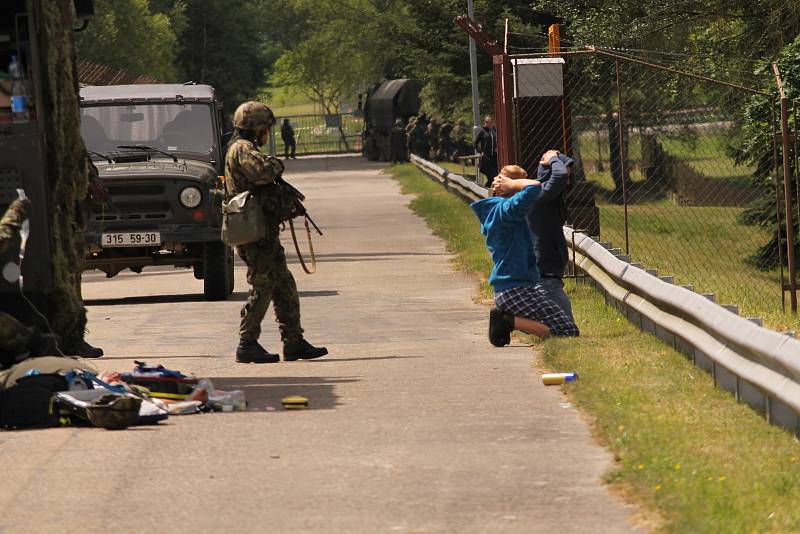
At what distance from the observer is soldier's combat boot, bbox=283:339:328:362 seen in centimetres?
1217

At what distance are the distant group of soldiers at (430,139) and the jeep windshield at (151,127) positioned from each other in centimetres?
4086

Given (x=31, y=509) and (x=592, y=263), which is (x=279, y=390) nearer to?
(x=31, y=509)

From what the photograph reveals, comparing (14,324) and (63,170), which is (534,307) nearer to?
(63,170)

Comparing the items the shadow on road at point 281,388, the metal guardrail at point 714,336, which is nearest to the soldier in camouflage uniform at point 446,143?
the metal guardrail at point 714,336

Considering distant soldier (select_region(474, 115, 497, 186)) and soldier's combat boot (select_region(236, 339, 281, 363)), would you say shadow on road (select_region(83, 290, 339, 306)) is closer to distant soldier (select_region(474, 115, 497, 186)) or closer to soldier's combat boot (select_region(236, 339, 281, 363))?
soldier's combat boot (select_region(236, 339, 281, 363))

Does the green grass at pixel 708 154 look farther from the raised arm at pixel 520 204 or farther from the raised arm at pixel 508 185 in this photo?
the raised arm at pixel 520 204

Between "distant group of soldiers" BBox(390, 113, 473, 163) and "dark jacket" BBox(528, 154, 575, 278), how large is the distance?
46247mm

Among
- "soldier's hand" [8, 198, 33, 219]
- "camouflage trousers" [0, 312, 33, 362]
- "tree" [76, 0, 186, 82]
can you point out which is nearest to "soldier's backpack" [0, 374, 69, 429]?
"camouflage trousers" [0, 312, 33, 362]

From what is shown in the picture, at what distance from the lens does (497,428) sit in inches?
349

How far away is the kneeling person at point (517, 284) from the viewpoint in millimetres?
12312

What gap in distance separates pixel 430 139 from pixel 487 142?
2624 cm

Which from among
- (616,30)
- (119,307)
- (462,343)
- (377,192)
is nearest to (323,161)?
(377,192)

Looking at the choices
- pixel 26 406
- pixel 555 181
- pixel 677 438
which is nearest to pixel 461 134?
pixel 555 181

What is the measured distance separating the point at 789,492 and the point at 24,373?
4466mm
